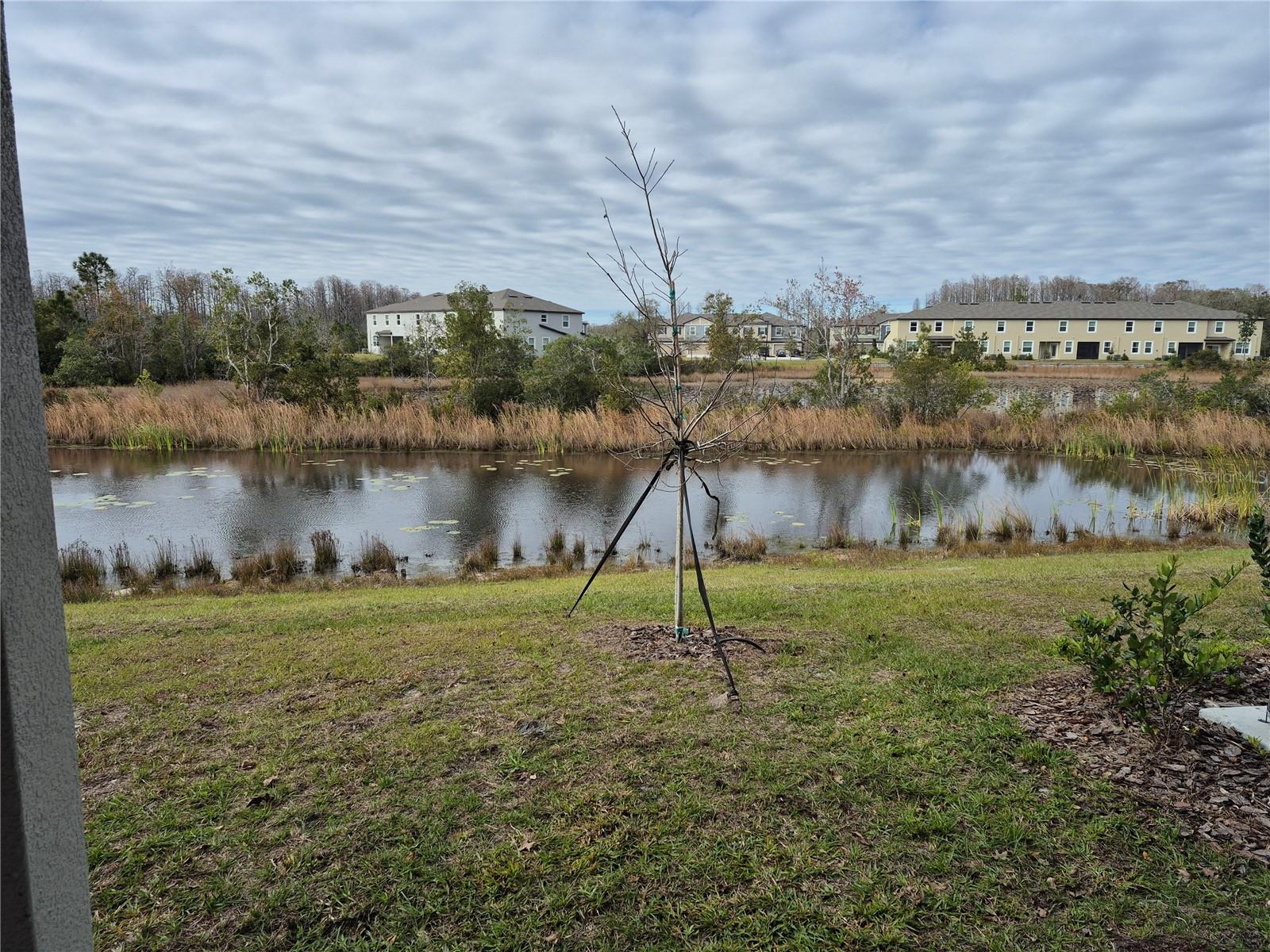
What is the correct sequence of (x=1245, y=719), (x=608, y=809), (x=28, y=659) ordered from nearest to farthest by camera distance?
(x=28, y=659) < (x=608, y=809) < (x=1245, y=719)

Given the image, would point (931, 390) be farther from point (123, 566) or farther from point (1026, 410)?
point (123, 566)

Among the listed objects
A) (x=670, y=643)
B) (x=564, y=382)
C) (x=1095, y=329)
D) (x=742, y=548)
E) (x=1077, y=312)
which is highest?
(x=1077, y=312)

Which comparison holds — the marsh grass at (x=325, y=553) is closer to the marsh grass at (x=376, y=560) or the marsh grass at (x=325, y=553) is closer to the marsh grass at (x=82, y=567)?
the marsh grass at (x=376, y=560)

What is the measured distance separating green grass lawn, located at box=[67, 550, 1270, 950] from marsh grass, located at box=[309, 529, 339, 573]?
508cm

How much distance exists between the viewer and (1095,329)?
197ft

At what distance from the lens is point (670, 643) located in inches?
196

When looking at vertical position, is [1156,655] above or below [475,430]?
below

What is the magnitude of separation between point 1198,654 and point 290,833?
150 inches

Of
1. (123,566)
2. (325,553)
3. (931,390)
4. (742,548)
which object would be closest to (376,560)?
(325,553)

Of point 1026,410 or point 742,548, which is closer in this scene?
point 742,548

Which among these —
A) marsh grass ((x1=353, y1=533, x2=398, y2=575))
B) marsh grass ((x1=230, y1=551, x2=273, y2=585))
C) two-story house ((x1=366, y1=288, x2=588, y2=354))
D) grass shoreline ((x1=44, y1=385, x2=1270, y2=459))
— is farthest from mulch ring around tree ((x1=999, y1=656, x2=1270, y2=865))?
two-story house ((x1=366, y1=288, x2=588, y2=354))

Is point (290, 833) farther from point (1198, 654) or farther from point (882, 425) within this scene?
point (882, 425)

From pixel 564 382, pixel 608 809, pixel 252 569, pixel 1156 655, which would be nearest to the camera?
pixel 608 809

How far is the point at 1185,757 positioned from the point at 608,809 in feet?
8.21
